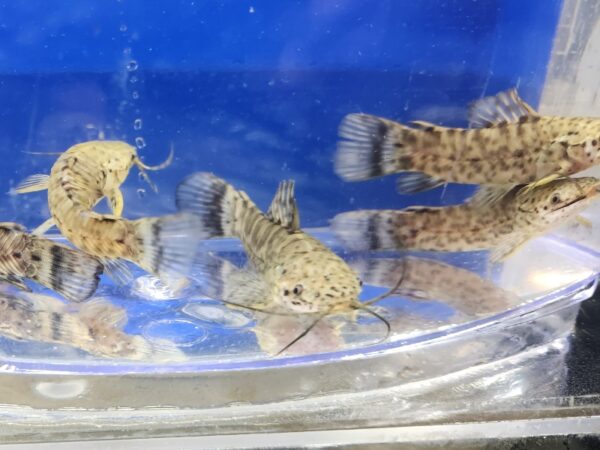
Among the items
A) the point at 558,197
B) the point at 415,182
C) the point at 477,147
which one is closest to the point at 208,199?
the point at 415,182

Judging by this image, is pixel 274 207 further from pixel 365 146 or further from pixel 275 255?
pixel 365 146

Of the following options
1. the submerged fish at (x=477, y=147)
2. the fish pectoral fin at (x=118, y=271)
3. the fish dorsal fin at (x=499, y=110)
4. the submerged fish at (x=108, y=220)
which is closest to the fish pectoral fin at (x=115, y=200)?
the submerged fish at (x=108, y=220)

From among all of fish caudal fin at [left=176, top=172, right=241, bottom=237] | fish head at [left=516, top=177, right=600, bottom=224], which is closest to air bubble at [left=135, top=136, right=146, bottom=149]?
fish caudal fin at [left=176, top=172, right=241, bottom=237]

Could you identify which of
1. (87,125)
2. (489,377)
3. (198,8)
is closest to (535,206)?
(489,377)

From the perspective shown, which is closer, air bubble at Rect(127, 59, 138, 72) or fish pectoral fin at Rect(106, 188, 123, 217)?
→ air bubble at Rect(127, 59, 138, 72)

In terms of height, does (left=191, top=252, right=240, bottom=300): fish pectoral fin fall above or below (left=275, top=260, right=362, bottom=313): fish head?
above

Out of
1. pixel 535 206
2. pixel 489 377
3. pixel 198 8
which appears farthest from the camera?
pixel 489 377

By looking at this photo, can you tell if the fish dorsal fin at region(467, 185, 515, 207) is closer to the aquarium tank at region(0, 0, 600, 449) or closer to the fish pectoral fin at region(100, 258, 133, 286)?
the aquarium tank at region(0, 0, 600, 449)

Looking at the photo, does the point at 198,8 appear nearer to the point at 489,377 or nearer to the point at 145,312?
the point at 145,312
